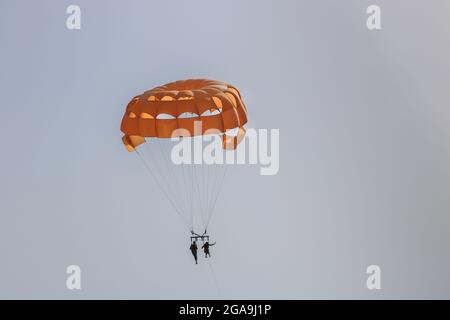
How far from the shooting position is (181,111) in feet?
38.7

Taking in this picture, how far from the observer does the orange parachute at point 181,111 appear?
1184 centimetres

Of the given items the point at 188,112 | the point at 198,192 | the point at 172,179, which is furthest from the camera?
the point at 172,179

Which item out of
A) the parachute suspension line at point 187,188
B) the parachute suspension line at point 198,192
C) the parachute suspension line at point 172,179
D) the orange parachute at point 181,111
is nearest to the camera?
the orange parachute at point 181,111

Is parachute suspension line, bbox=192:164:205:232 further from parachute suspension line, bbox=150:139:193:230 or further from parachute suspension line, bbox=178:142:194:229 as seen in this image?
parachute suspension line, bbox=150:139:193:230

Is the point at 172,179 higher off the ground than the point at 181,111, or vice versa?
the point at 181,111

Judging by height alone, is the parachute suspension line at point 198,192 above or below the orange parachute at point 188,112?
below

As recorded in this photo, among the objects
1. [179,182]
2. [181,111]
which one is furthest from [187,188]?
[181,111]

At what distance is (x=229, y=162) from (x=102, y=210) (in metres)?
2.85

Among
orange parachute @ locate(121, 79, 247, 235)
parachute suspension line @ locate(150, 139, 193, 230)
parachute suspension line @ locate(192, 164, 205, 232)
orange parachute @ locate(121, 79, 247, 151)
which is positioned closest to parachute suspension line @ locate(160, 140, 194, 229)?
parachute suspension line @ locate(150, 139, 193, 230)

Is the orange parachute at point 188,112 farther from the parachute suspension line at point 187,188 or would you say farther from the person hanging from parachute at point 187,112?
the parachute suspension line at point 187,188

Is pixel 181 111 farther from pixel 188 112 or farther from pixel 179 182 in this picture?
pixel 179 182

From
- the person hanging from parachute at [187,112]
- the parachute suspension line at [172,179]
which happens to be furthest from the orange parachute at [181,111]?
the parachute suspension line at [172,179]
